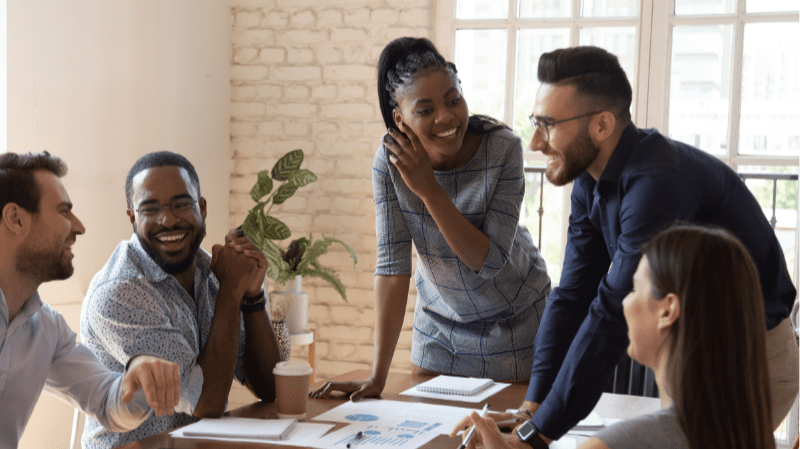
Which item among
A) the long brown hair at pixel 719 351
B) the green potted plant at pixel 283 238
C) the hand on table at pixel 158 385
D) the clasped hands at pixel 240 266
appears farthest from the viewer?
the green potted plant at pixel 283 238

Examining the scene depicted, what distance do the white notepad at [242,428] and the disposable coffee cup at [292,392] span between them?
0.16 feet

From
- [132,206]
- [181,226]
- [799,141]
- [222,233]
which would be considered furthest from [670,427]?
[222,233]

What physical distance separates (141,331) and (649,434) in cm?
108

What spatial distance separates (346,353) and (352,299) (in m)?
0.28

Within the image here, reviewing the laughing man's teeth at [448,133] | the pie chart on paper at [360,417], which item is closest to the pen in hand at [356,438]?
the pie chart on paper at [360,417]

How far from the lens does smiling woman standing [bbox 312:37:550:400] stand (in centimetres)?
186

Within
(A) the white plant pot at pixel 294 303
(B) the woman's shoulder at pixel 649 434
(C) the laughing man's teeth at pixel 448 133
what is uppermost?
(C) the laughing man's teeth at pixel 448 133

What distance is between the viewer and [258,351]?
193 cm

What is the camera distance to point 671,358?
3.35ft

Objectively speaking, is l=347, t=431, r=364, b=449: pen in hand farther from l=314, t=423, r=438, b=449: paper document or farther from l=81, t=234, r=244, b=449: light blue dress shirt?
l=81, t=234, r=244, b=449: light blue dress shirt

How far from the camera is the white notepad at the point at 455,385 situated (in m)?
1.81

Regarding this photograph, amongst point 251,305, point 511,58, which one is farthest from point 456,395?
point 511,58

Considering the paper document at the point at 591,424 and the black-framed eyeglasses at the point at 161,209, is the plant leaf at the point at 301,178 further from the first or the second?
the paper document at the point at 591,424

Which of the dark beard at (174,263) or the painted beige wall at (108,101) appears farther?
the painted beige wall at (108,101)
